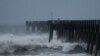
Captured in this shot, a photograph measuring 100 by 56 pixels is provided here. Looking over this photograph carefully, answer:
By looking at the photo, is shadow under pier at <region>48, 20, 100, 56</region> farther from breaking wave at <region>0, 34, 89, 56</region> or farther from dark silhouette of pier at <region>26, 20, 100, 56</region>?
breaking wave at <region>0, 34, 89, 56</region>

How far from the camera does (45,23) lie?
36.3 metres

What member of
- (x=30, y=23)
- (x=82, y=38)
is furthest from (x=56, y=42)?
(x=30, y=23)

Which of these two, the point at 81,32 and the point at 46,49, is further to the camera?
the point at 46,49

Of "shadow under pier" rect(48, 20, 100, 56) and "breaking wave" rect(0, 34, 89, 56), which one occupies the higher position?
"shadow under pier" rect(48, 20, 100, 56)

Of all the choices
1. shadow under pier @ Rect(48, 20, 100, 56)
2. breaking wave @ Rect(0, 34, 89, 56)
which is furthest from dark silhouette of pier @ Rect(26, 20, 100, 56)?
breaking wave @ Rect(0, 34, 89, 56)

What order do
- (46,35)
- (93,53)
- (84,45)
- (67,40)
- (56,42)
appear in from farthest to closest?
(46,35) → (56,42) → (67,40) → (84,45) → (93,53)

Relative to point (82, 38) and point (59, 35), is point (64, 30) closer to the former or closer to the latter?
point (59, 35)

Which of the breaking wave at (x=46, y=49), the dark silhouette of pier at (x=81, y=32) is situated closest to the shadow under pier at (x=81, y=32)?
the dark silhouette of pier at (x=81, y=32)

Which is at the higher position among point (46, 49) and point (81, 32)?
point (81, 32)

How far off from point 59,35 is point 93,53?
25.9 feet

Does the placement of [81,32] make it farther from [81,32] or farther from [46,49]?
[46,49]

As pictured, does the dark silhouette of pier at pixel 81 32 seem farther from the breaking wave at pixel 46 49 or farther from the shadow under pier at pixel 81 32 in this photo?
the breaking wave at pixel 46 49

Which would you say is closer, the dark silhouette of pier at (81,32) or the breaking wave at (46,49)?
the dark silhouette of pier at (81,32)

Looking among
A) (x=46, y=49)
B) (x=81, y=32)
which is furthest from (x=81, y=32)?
(x=46, y=49)
